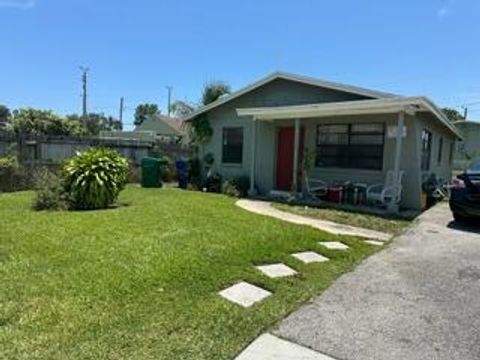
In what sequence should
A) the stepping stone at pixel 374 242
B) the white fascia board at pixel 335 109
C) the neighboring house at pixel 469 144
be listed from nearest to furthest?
the stepping stone at pixel 374 242 < the white fascia board at pixel 335 109 < the neighboring house at pixel 469 144

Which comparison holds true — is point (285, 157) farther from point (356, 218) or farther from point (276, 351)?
point (276, 351)

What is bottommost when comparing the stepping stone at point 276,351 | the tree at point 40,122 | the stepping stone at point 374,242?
the stepping stone at point 276,351

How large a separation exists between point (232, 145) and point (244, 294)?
11721 mm

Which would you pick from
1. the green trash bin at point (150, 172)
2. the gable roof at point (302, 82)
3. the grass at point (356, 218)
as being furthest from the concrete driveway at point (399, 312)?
the green trash bin at point (150, 172)

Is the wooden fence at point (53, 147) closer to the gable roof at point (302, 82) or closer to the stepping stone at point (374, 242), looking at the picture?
the gable roof at point (302, 82)

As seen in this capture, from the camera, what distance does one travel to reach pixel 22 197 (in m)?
11.8

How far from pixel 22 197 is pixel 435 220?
1018 cm

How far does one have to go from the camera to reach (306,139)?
13.8 m

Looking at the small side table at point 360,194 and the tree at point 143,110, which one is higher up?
the tree at point 143,110

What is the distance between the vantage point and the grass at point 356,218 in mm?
9039

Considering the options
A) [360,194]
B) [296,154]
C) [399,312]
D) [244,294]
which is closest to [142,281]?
[244,294]

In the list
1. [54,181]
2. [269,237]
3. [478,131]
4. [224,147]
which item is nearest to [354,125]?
[224,147]

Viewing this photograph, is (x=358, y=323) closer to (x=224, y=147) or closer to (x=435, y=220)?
(x=435, y=220)

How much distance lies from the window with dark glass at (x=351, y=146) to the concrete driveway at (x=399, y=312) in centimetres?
602
